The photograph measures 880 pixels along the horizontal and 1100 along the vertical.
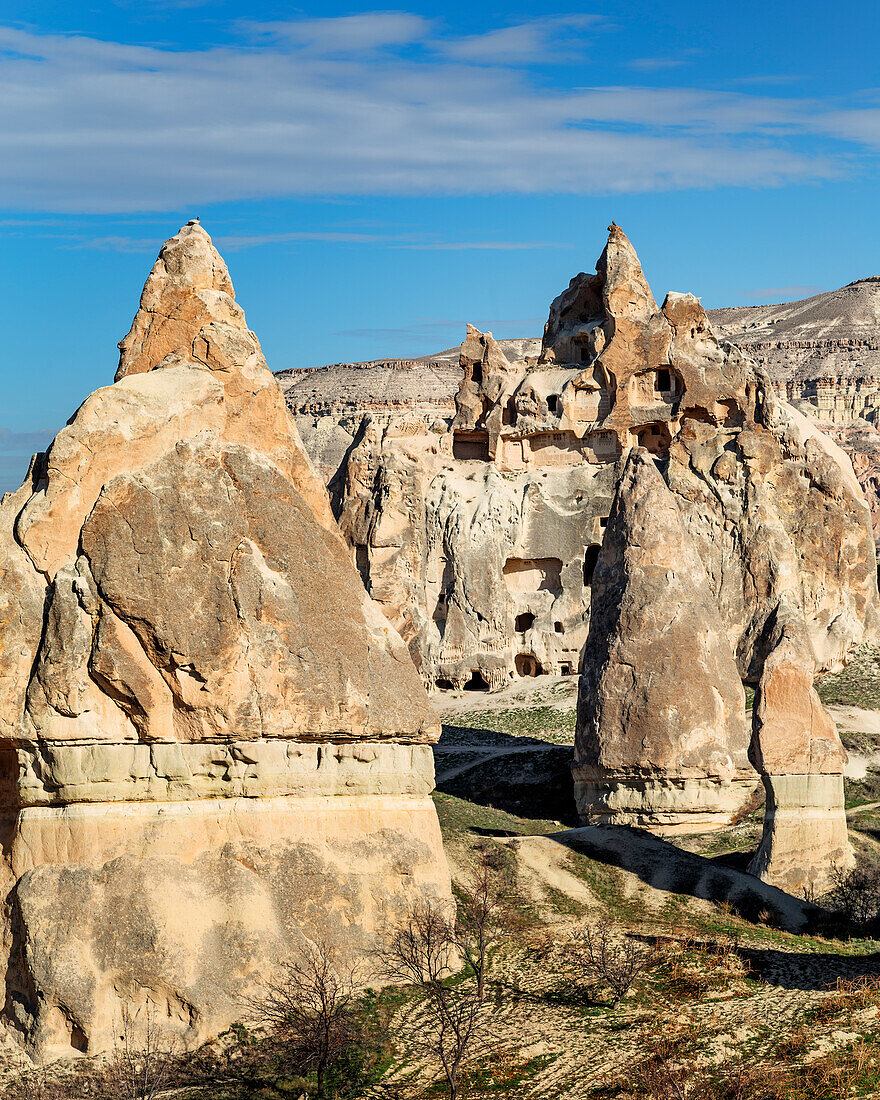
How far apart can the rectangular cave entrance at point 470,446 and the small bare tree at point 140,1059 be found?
128ft

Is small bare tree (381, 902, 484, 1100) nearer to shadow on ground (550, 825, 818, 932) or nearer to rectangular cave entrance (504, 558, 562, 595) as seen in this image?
shadow on ground (550, 825, 818, 932)

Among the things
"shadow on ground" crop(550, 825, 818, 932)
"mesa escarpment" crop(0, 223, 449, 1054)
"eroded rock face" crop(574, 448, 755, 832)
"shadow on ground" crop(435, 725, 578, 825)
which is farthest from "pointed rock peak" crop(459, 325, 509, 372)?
"mesa escarpment" crop(0, 223, 449, 1054)

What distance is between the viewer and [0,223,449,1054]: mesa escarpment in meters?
16.8

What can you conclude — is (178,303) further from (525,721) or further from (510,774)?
(525,721)

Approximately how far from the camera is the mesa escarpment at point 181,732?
16828 millimetres

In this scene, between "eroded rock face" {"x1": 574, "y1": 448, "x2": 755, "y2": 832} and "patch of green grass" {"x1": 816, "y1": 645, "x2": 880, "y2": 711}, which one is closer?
"eroded rock face" {"x1": 574, "y1": 448, "x2": 755, "y2": 832}

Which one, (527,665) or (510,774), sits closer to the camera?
(510,774)

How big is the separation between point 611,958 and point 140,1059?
21.1 feet

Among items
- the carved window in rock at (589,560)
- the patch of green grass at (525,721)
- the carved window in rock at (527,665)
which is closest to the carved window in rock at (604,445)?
the carved window in rock at (589,560)

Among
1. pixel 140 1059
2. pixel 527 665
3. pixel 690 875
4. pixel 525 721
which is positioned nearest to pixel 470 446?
pixel 527 665

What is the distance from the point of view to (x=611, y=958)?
63.8ft

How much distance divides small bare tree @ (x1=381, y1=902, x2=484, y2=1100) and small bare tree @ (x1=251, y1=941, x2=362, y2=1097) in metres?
0.71

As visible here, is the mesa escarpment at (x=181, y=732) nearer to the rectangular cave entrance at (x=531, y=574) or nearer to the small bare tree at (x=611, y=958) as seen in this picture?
the small bare tree at (x=611, y=958)

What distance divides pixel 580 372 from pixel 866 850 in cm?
2830
